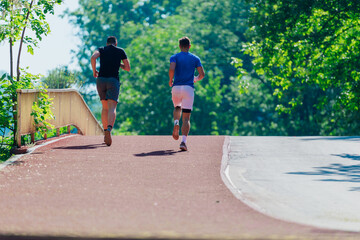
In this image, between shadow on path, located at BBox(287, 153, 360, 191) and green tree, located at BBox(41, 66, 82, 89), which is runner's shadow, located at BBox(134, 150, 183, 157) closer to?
shadow on path, located at BBox(287, 153, 360, 191)

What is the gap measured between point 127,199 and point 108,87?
200 inches

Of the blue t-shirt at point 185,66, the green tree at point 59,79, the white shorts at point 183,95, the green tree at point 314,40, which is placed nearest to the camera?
the blue t-shirt at point 185,66

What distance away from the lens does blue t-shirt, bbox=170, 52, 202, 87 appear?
40.1 ft

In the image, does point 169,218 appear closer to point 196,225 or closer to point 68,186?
point 196,225

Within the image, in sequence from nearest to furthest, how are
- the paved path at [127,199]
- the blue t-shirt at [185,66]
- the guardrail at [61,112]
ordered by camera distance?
the paved path at [127,199], the guardrail at [61,112], the blue t-shirt at [185,66]

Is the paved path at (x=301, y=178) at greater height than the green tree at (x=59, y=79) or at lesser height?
lesser

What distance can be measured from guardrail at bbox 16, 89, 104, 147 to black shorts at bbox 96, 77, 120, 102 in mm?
1104

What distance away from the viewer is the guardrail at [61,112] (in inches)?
477

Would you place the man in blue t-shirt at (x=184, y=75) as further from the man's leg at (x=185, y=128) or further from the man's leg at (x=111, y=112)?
the man's leg at (x=111, y=112)

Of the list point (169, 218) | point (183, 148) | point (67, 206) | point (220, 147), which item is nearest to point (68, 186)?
point (67, 206)

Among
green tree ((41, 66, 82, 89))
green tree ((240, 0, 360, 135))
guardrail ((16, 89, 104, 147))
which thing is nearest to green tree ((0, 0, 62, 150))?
guardrail ((16, 89, 104, 147))

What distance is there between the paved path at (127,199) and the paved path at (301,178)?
353mm

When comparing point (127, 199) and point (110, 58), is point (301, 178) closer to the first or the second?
point (127, 199)

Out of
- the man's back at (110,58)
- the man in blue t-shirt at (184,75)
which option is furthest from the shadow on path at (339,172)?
the man's back at (110,58)
